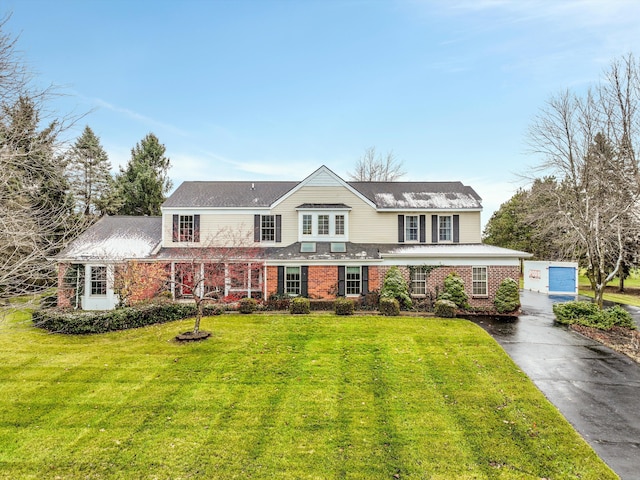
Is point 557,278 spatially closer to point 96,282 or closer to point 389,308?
point 389,308

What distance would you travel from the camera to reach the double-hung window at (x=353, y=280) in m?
20.9

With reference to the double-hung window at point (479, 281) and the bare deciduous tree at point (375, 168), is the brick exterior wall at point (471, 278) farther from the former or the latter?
the bare deciduous tree at point (375, 168)

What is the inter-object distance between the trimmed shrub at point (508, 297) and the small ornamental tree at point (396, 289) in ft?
16.5

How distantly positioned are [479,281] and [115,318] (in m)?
19.9

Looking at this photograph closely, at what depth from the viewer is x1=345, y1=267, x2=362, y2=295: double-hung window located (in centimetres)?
2088

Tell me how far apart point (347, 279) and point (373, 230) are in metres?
4.63

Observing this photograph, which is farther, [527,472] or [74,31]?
[74,31]

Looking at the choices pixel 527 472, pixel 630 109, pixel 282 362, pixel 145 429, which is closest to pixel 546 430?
pixel 527 472

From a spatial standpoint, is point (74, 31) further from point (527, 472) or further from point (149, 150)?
point (149, 150)

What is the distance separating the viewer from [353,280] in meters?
20.9

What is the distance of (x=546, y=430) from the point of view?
306 inches

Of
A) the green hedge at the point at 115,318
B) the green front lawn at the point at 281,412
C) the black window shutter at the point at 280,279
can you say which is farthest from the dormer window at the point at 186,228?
the green front lawn at the point at 281,412

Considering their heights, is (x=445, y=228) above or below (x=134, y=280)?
above

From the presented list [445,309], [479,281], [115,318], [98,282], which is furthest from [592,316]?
[98,282]
